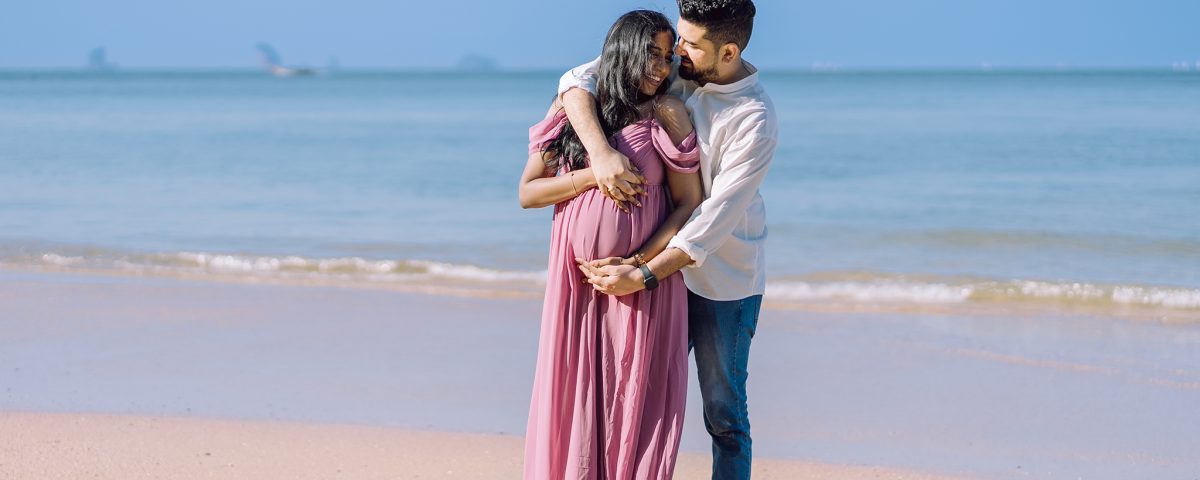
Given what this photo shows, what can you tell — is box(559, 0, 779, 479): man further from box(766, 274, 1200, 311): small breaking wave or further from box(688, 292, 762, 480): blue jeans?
box(766, 274, 1200, 311): small breaking wave

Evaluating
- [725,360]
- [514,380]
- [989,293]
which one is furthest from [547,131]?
[989,293]

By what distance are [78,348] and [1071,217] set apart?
379 inches

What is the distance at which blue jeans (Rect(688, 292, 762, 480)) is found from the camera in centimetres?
303

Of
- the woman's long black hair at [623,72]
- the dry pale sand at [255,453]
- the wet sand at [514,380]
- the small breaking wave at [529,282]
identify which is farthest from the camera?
the small breaking wave at [529,282]

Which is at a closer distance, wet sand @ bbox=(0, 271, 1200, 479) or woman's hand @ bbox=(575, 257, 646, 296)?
woman's hand @ bbox=(575, 257, 646, 296)

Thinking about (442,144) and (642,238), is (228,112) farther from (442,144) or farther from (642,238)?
(642,238)

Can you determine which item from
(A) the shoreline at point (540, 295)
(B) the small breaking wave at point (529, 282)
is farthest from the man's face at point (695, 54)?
(B) the small breaking wave at point (529, 282)

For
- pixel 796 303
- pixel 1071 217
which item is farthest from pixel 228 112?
pixel 796 303

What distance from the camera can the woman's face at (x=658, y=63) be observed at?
272cm

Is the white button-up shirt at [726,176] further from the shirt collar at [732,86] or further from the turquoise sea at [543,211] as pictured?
the turquoise sea at [543,211]

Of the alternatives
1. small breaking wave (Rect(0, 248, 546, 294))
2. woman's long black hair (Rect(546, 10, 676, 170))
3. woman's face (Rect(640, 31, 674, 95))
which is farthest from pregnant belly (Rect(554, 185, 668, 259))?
small breaking wave (Rect(0, 248, 546, 294))

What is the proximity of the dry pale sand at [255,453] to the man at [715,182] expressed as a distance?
4.21 ft

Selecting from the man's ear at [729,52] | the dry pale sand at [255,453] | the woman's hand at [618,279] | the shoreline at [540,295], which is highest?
the man's ear at [729,52]

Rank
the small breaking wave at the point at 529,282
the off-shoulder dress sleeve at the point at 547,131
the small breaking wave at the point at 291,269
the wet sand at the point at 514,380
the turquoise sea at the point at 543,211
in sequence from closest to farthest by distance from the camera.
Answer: the off-shoulder dress sleeve at the point at 547,131 → the wet sand at the point at 514,380 → the small breaking wave at the point at 529,282 → the small breaking wave at the point at 291,269 → the turquoise sea at the point at 543,211
